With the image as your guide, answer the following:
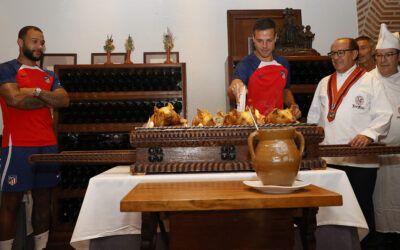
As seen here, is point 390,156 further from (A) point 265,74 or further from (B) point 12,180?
(B) point 12,180

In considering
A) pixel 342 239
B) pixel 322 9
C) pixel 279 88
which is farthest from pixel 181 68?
pixel 342 239

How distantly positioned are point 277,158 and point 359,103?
1.69 m

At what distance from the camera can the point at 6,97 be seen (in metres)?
3.17

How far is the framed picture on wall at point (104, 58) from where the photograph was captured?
5.06m

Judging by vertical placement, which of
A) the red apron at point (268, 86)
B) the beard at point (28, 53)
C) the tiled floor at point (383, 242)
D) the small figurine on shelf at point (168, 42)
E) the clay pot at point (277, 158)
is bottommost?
the tiled floor at point (383, 242)

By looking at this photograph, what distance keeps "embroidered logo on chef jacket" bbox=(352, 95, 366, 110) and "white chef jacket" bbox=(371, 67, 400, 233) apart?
102 cm

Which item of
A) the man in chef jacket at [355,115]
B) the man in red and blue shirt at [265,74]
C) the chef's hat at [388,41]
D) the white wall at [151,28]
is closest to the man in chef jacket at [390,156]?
the chef's hat at [388,41]

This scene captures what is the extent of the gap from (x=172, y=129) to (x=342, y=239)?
994mm

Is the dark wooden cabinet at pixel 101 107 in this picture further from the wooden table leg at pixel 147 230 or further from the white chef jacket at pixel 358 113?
the wooden table leg at pixel 147 230

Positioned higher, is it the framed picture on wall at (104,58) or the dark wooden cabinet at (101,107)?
the framed picture on wall at (104,58)

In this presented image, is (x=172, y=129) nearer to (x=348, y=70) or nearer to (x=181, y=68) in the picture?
(x=348, y=70)

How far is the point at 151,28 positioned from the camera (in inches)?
203

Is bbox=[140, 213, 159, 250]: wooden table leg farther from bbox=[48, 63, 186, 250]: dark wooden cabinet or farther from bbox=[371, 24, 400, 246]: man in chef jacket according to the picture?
bbox=[48, 63, 186, 250]: dark wooden cabinet

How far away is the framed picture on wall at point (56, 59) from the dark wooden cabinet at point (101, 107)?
555 millimetres
